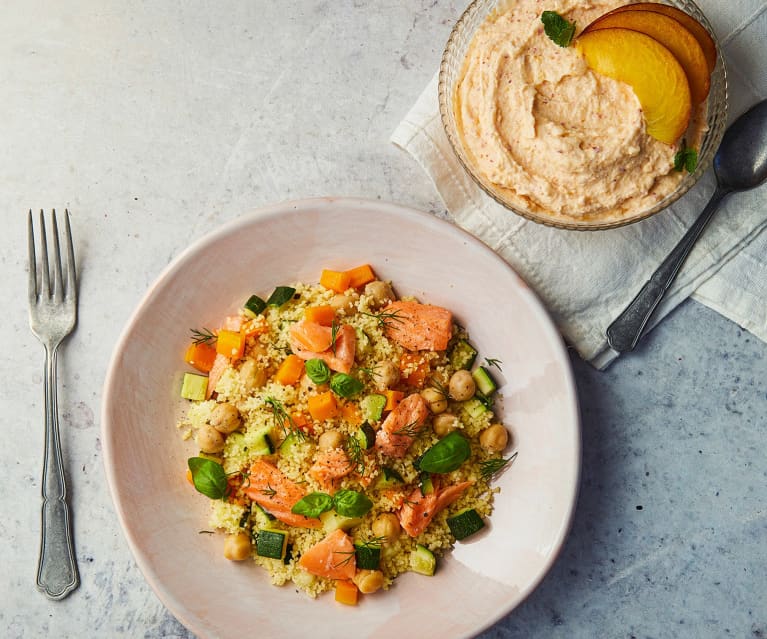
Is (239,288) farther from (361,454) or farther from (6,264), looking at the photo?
(6,264)

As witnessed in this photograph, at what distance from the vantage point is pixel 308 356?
2.81 m

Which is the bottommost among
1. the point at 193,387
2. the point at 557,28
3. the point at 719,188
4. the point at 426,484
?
the point at 193,387

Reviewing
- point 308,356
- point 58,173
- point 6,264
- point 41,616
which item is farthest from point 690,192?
point 41,616

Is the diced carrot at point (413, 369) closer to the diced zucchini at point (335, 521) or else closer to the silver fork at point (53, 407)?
the diced zucchini at point (335, 521)

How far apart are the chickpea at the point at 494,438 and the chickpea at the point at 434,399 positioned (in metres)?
0.22

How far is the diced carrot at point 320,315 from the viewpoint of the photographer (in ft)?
9.23

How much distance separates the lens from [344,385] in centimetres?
267

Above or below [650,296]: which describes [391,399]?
below

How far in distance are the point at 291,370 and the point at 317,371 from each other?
0.58ft

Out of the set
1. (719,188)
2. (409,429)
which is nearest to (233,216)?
(409,429)

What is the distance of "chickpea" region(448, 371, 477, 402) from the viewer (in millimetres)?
2848

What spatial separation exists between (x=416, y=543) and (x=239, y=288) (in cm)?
130

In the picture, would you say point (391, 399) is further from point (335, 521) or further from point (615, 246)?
point (615, 246)

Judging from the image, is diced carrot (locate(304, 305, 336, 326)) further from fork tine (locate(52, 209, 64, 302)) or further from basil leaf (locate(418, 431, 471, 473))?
fork tine (locate(52, 209, 64, 302))
